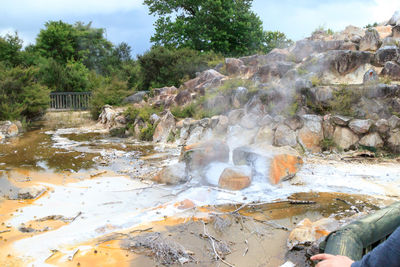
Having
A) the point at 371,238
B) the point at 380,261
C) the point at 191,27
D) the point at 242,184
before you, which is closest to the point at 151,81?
the point at 191,27

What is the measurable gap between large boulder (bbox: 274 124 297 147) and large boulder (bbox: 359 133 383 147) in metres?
1.50

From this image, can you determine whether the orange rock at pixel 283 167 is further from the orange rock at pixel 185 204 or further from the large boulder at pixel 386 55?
the large boulder at pixel 386 55

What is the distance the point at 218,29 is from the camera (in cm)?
2377

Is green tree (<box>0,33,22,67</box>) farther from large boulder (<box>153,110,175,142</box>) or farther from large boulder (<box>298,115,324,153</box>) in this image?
large boulder (<box>298,115,324,153</box>)

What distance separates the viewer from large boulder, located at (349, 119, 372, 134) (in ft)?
25.5

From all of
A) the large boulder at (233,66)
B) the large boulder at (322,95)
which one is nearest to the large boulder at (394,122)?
the large boulder at (322,95)

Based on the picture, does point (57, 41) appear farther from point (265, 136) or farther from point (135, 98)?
point (265, 136)

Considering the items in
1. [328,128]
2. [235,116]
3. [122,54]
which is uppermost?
[122,54]

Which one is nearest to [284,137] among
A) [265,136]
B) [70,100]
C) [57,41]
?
[265,136]

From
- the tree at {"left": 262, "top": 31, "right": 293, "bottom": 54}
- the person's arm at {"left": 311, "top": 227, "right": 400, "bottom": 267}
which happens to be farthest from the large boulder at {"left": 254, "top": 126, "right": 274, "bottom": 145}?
the tree at {"left": 262, "top": 31, "right": 293, "bottom": 54}

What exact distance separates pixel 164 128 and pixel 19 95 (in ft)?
23.7

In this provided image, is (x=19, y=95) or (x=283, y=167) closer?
(x=283, y=167)

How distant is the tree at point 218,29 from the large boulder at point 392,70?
14.2 metres

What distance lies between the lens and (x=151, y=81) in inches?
752
